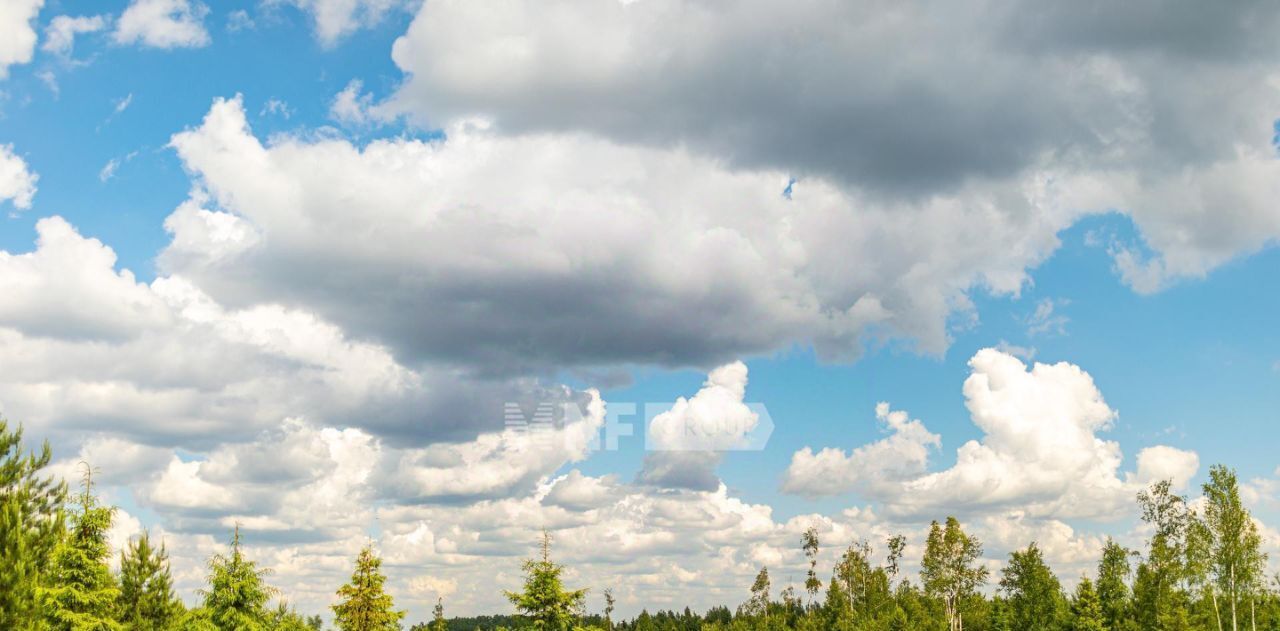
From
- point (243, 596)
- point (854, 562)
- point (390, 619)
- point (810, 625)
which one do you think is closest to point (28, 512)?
point (243, 596)

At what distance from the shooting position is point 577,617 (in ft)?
170

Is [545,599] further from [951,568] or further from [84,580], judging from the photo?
[951,568]

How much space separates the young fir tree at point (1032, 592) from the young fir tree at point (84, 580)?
9185cm

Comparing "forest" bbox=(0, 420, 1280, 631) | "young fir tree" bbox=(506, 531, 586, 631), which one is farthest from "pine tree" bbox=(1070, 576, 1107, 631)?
"young fir tree" bbox=(506, 531, 586, 631)

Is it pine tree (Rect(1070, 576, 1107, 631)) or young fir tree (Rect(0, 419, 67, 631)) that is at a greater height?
young fir tree (Rect(0, 419, 67, 631))

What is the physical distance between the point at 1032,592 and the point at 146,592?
93698 millimetres

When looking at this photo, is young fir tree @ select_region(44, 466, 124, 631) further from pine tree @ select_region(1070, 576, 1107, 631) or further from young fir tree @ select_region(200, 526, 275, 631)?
pine tree @ select_region(1070, 576, 1107, 631)

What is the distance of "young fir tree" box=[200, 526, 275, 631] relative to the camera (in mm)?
49625

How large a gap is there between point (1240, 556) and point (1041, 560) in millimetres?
32262

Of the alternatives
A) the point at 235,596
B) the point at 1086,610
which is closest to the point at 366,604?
the point at 235,596

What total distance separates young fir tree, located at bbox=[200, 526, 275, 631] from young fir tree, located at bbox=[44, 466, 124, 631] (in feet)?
18.5

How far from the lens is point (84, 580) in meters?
43.1

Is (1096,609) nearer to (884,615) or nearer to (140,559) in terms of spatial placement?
(884,615)

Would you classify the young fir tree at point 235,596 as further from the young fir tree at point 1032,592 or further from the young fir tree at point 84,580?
the young fir tree at point 1032,592
